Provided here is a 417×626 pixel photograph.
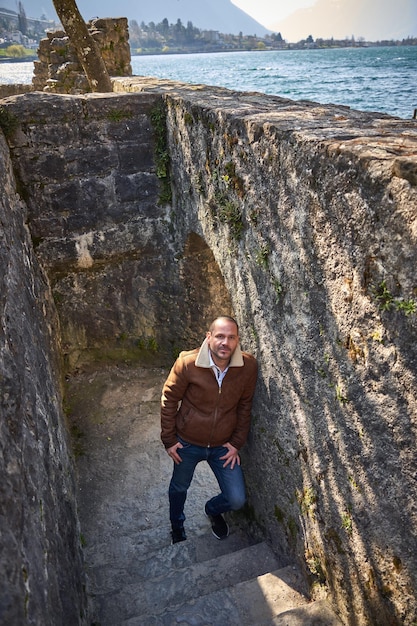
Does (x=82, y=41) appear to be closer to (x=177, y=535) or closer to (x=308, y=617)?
(x=177, y=535)

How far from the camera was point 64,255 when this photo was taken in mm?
5840

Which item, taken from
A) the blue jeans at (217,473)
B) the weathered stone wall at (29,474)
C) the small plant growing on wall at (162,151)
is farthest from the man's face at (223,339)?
the small plant growing on wall at (162,151)

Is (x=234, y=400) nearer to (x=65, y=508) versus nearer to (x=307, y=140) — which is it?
(x=65, y=508)

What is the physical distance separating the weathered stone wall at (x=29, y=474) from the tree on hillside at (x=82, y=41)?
10.7ft

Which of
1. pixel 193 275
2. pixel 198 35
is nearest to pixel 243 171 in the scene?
pixel 193 275

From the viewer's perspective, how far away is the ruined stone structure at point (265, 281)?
2291 mm

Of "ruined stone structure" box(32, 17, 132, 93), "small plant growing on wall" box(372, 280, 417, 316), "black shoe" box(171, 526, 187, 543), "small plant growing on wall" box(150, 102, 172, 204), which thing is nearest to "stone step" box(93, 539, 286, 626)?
"black shoe" box(171, 526, 187, 543)

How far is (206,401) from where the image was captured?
3893 mm

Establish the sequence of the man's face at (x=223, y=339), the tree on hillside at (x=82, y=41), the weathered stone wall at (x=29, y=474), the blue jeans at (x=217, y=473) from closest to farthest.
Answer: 1. the weathered stone wall at (x=29, y=474)
2. the man's face at (x=223, y=339)
3. the blue jeans at (x=217, y=473)
4. the tree on hillside at (x=82, y=41)

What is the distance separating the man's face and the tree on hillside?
17.8ft

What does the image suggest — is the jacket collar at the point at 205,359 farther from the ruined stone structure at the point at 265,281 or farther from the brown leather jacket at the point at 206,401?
the ruined stone structure at the point at 265,281

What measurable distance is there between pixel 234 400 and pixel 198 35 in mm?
205790

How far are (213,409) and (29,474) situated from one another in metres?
1.68

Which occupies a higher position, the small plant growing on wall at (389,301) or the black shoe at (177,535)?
the small plant growing on wall at (389,301)
